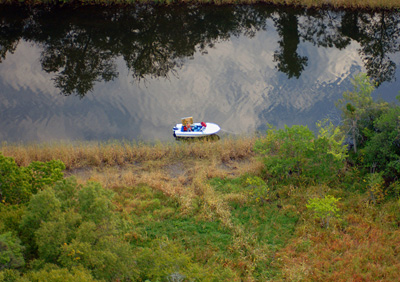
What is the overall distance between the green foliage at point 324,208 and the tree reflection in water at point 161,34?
12.0m

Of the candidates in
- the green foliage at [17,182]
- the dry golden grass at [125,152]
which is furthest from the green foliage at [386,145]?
the green foliage at [17,182]

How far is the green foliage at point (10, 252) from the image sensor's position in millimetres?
9152

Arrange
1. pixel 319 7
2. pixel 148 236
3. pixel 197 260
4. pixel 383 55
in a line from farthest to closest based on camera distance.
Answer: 1. pixel 319 7
2. pixel 383 55
3. pixel 148 236
4. pixel 197 260

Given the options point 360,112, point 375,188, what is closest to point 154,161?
point 360,112

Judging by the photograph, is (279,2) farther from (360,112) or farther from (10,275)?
(10,275)

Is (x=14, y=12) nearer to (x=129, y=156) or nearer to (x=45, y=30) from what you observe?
(x=45, y=30)

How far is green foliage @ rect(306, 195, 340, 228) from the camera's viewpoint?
12.7 metres

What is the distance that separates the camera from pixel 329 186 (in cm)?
1523

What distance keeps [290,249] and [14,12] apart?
25.7 meters

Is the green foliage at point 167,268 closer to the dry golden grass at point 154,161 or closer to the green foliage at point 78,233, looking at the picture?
the green foliage at point 78,233

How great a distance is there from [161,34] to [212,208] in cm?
1631

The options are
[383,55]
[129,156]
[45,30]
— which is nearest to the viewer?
[129,156]

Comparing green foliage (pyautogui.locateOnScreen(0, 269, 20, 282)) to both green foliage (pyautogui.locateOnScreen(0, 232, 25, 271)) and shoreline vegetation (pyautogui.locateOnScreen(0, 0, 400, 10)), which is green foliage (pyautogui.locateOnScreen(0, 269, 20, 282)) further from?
shoreline vegetation (pyautogui.locateOnScreen(0, 0, 400, 10))

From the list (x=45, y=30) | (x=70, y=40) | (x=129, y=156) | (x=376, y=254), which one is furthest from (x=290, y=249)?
(x=45, y=30)
